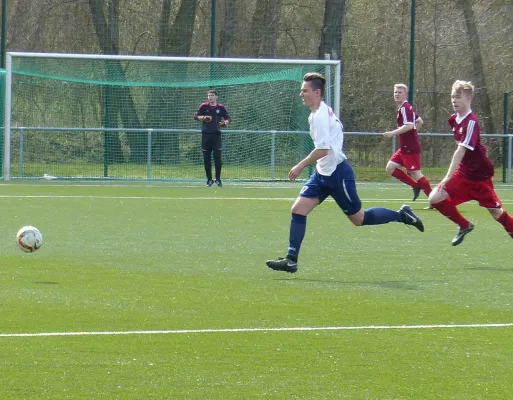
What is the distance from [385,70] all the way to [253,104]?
7378mm

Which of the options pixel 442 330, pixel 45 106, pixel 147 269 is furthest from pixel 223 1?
pixel 442 330

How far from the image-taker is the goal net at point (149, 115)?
86.4 feet

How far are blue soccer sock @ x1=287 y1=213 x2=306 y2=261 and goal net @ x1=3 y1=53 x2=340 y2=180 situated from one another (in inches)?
628

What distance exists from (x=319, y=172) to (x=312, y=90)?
73cm

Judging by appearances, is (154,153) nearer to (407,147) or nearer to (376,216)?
(407,147)

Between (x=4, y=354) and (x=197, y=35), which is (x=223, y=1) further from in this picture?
(x=4, y=354)

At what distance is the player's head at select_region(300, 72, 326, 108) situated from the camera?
10.1m

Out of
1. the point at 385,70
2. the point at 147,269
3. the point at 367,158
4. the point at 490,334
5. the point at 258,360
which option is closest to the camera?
the point at 258,360

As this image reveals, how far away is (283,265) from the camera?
10031 millimetres

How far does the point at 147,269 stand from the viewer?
10.4 meters

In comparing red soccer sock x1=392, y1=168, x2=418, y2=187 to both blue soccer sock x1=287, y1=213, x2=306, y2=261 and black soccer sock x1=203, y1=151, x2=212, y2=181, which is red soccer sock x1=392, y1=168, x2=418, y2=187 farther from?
blue soccer sock x1=287, y1=213, x2=306, y2=261

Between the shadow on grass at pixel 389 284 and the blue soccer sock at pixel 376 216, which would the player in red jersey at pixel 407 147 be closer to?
the blue soccer sock at pixel 376 216

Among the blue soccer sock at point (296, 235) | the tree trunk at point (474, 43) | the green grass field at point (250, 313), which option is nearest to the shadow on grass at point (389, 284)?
the green grass field at point (250, 313)

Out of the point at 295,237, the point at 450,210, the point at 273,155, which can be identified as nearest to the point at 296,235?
the point at 295,237
